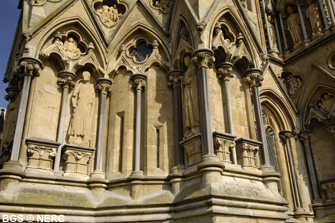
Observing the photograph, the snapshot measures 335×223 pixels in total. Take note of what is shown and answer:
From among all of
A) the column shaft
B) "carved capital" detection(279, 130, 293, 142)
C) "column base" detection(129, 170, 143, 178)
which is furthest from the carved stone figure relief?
"carved capital" detection(279, 130, 293, 142)

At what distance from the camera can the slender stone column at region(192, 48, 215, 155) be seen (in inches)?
320

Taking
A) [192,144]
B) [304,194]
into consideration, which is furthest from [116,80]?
[304,194]

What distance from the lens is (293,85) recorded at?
15.1 meters

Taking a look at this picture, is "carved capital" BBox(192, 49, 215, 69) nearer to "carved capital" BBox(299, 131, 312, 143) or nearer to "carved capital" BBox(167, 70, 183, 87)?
"carved capital" BBox(167, 70, 183, 87)

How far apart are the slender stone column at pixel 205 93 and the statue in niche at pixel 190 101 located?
0.29 meters

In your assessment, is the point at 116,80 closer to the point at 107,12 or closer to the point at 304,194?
the point at 107,12

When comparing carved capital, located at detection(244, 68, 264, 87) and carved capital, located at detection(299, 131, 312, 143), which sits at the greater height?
carved capital, located at detection(244, 68, 264, 87)

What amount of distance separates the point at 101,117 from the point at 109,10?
3.96 metres

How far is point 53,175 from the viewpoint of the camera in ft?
28.2

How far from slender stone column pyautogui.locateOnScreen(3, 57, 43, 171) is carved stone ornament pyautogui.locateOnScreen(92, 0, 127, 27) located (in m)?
2.92

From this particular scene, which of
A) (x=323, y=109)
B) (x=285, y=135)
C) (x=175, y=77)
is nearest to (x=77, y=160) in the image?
(x=175, y=77)

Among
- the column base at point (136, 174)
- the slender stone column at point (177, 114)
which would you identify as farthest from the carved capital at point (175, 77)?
the column base at point (136, 174)

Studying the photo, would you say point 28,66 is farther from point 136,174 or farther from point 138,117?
point 136,174

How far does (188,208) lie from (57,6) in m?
7.17
